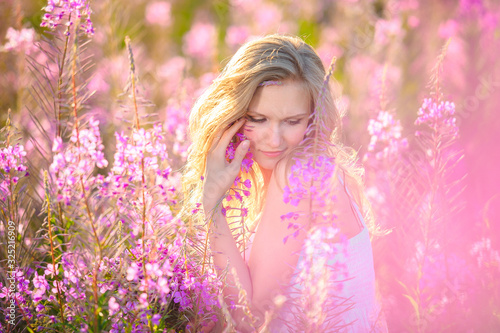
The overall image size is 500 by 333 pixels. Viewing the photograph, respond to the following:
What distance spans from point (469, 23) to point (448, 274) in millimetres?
2934

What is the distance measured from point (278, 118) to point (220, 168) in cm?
34

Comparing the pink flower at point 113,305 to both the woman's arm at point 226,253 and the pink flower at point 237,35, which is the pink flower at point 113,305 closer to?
the woman's arm at point 226,253

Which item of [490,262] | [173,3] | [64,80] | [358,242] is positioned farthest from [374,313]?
[173,3]

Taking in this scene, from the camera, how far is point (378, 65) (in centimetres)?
455

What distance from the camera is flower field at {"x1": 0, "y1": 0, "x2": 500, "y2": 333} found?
1301mm

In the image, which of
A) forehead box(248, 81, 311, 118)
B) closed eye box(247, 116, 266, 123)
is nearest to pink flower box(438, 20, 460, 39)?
forehead box(248, 81, 311, 118)

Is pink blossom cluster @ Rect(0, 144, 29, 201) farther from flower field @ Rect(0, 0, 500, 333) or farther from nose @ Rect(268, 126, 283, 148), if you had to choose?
nose @ Rect(268, 126, 283, 148)

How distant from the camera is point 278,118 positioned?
6.11 ft

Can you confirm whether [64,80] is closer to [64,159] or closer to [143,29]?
[64,159]

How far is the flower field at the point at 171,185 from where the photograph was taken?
4.27ft

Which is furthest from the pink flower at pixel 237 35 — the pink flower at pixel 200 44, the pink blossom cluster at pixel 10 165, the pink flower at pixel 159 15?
the pink blossom cluster at pixel 10 165

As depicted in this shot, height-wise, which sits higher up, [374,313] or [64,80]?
[64,80]

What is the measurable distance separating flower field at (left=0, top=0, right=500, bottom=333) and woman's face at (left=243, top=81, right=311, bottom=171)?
0.92 feet

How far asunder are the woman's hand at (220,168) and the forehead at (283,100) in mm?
136
